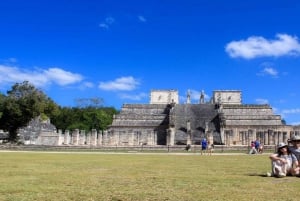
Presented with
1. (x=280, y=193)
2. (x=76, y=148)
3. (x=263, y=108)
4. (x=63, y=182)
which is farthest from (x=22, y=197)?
(x=263, y=108)

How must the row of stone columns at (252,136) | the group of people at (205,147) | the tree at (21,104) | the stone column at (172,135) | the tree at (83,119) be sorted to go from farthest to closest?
the tree at (83,119) < the stone column at (172,135) < the row of stone columns at (252,136) < the tree at (21,104) < the group of people at (205,147)

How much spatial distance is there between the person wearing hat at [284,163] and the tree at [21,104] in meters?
43.4

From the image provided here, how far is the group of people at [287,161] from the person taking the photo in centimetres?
1270

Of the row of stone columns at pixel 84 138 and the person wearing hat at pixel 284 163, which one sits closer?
the person wearing hat at pixel 284 163

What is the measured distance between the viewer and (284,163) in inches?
504

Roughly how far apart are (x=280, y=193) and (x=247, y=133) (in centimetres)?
5507

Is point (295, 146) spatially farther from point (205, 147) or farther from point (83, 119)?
point (83, 119)

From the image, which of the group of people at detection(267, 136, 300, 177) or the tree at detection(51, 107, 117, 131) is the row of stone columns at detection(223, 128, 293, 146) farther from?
the group of people at detection(267, 136, 300, 177)

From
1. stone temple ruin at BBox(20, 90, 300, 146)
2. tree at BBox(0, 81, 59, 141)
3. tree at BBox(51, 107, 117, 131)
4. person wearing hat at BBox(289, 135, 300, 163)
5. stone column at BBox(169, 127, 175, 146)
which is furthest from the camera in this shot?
tree at BBox(51, 107, 117, 131)

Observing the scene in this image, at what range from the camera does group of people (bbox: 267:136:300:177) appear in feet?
41.7

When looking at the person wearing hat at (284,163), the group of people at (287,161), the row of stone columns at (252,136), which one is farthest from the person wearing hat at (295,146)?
the row of stone columns at (252,136)

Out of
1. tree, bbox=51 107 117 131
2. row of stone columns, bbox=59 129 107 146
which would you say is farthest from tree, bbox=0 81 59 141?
tree, bbox=51 107 117 131

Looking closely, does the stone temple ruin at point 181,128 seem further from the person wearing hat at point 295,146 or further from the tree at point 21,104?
the person wearing hat at point 295,146

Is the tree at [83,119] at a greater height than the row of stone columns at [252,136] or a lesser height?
greater
